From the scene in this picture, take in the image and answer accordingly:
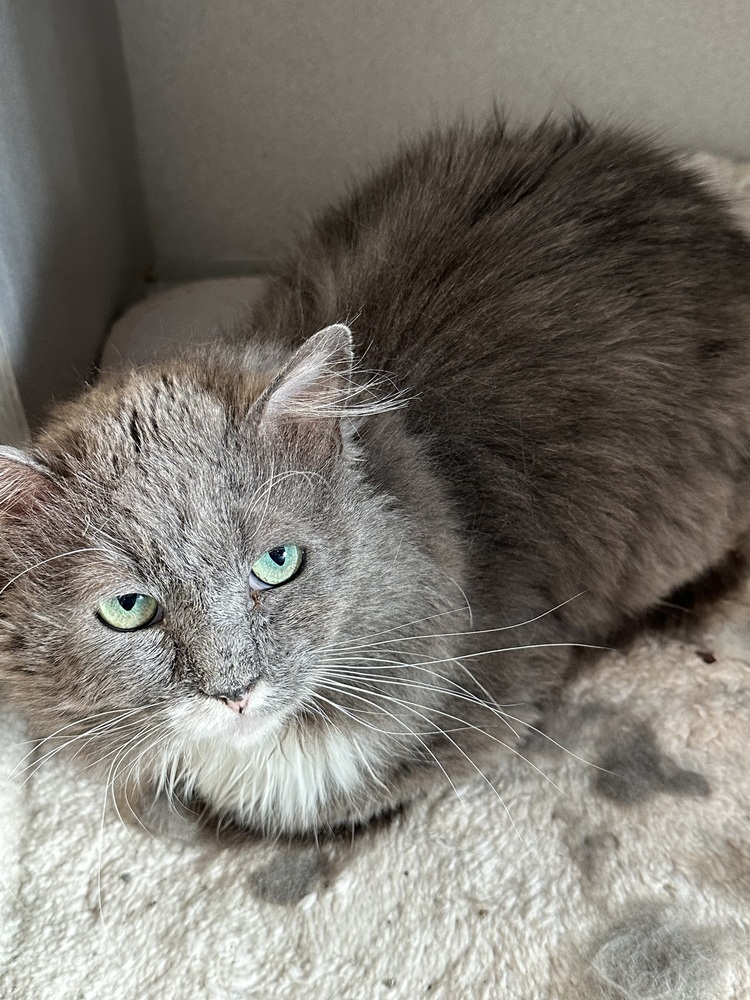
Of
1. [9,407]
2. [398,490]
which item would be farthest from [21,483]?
[9,407]

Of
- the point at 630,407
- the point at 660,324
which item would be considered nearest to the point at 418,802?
the point at 630,407

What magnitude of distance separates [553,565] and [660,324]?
357 mm

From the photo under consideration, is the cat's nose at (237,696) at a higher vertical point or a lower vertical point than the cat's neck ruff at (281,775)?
higher

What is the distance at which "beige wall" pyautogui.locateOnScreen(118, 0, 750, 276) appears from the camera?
175 cm

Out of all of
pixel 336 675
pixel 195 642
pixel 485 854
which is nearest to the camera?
pixel 195 642

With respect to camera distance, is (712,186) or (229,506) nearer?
(229,506)

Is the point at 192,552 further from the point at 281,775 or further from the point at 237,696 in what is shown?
the point at 281,775

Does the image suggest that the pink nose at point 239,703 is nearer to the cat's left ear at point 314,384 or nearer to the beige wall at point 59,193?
the cat's left ear at point 314,384

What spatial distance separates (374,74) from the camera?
1.83 m

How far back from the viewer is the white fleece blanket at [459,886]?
3.35ft

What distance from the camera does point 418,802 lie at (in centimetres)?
120

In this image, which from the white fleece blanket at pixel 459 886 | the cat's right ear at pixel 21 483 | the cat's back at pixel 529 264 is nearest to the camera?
the cat's right ear at pixel 21 483

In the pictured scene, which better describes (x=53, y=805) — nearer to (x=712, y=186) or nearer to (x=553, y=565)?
(x=553, y=565)

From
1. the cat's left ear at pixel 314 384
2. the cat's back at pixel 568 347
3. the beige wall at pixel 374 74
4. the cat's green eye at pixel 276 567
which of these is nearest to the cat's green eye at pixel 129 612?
the cat's green eye at pixel 276 567
